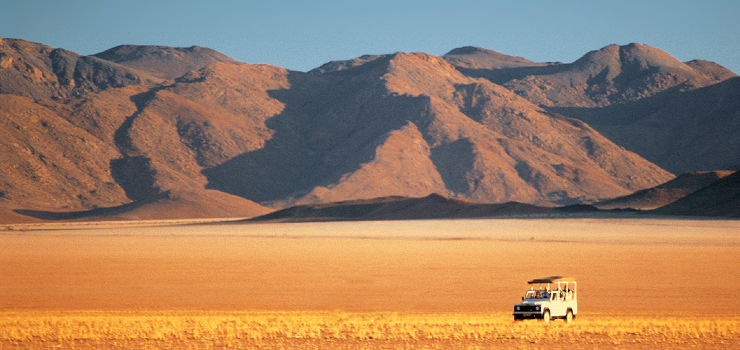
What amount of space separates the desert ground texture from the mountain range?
68.5m

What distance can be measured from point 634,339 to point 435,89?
15045 cm

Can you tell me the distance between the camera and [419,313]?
17.7 m

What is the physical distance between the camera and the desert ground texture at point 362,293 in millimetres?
13672

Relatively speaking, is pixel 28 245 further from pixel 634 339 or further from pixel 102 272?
pixel 634 339

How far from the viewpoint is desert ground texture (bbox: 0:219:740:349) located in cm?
1367

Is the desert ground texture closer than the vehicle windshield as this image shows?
Yes

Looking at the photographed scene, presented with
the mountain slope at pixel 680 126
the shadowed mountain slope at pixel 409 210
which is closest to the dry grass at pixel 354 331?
the shadowed mountain slope at pixel 409 210

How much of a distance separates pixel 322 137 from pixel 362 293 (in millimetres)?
130259

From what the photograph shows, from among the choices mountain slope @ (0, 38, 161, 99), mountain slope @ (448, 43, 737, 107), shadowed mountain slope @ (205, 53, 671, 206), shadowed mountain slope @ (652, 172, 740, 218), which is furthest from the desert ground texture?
mountain slope @ (448, 43, 737, 107)

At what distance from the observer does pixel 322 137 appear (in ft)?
496

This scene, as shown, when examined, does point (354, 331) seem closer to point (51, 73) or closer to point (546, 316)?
point (546, 316)

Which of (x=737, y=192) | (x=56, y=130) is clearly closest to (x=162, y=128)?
(x=56, y=130)

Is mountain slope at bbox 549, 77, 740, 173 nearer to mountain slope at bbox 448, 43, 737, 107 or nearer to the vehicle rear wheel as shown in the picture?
mountain slope at bbox 448, 43, 737, 107

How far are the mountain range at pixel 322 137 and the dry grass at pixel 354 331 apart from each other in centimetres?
8709
